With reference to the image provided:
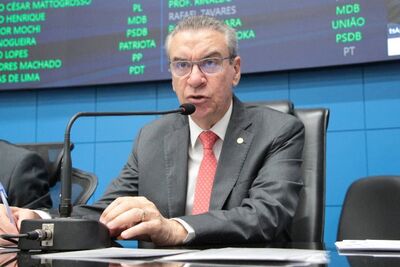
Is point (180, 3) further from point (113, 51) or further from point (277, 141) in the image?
point (277, 141)

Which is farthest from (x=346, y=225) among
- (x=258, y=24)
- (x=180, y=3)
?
(x=180, y=3)

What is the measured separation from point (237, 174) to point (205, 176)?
4.4 inches

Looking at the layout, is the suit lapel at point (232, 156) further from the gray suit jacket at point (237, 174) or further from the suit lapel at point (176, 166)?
the suit lapel at point (176, 166)

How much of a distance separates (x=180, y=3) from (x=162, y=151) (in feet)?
4.48

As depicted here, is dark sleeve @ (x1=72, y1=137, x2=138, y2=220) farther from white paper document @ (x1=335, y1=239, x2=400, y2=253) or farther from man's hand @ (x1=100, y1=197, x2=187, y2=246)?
white paper document @ (x1=335, y1=239, x2=400, y2=253)

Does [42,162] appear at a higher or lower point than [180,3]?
lower

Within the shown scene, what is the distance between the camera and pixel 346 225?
185 cm

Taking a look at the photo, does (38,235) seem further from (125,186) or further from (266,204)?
(125,186)

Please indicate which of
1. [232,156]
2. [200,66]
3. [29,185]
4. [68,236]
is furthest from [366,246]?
[29,185]

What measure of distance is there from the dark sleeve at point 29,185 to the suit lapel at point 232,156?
74 cm

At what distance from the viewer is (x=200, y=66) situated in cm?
185

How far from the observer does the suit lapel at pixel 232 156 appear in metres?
1.69

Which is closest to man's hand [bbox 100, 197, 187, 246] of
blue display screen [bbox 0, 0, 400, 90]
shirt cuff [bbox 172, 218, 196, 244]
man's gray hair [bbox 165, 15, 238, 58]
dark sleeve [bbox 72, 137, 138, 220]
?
shirt cuff [bbox 172, 218, 196, 244]

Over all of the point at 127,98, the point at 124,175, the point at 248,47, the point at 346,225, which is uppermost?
the point at 248,47
